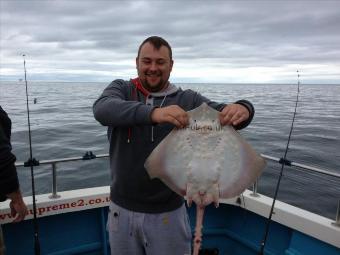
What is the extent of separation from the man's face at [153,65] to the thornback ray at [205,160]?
0.61m

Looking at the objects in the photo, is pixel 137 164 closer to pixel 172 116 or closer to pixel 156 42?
pixel 172 116

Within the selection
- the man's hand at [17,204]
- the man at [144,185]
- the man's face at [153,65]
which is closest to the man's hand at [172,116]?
the man at [144,185]

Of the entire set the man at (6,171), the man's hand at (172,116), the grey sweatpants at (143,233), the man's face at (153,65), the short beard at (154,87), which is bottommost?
the grey sweatpants at (143,233)

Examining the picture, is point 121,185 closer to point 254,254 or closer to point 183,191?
point 183,191

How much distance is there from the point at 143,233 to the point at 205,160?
0.85 m

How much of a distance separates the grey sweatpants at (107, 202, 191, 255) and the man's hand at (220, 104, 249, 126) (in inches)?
36.1

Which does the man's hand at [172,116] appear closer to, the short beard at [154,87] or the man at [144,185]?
the man at [144,185]

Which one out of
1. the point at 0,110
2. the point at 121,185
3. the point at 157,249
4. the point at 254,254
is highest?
the point at 0,110

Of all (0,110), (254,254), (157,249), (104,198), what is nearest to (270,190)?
(254,254)

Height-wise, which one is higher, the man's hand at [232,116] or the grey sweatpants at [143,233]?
the man's hand at [232,116]

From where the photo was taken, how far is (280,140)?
47.3 feet

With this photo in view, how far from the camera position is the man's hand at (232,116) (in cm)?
208

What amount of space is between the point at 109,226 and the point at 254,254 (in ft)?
7.16

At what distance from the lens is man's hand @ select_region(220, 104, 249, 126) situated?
208cm
